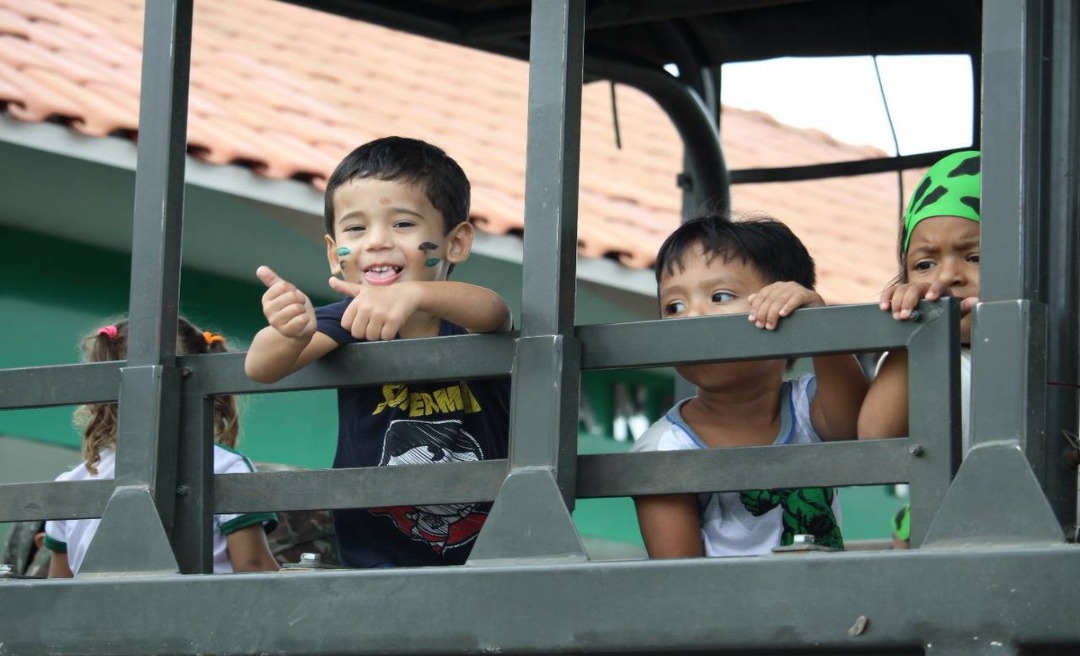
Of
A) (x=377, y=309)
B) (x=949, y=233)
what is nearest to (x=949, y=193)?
(x=949, y=233)

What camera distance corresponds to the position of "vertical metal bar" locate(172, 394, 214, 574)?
8.27ft

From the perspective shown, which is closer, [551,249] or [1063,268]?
[1063,268]

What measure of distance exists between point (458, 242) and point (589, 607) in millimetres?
1196

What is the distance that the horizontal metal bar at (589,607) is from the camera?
1859mm

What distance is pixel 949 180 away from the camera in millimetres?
3125

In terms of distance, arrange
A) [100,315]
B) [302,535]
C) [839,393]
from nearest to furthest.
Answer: [839,393]
[302,535]
[100,315]

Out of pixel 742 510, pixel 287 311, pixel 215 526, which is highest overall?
pixel 287 311

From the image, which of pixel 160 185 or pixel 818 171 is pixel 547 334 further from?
pixel 818 171

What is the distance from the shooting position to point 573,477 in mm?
2262

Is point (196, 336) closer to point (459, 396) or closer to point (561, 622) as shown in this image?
point (459, 396)

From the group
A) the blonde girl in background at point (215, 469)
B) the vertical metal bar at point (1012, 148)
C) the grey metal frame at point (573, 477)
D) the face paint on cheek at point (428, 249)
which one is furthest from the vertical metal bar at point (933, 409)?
the blonde girl in background at point (215, 469)

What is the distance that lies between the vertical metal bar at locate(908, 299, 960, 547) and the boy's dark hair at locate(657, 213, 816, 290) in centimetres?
85

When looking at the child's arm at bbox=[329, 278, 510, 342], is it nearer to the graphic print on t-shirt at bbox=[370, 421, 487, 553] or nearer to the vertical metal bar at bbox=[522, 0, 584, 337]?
the vertical metal bar at bbox=[522, 0, 584, 337]

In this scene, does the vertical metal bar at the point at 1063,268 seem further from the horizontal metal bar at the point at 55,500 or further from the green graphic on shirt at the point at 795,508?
the horizontal metal bar at the point at 55,500
